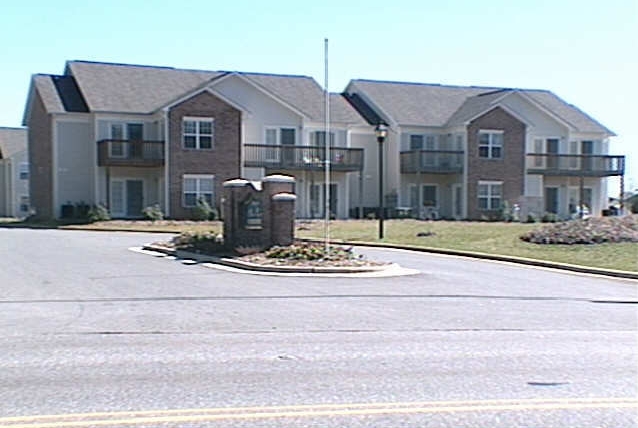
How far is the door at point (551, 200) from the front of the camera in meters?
53.5

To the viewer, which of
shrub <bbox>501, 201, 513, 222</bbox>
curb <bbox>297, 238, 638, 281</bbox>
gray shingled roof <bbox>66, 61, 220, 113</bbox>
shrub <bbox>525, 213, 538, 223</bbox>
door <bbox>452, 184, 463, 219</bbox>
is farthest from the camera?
door <bbox>452, 184, 463, 219</bbox>

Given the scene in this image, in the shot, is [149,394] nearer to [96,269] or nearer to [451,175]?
[96,269]

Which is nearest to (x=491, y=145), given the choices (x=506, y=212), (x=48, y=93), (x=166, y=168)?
(x=506, y=212)

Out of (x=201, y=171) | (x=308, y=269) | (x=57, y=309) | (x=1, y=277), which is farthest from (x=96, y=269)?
(x=201, y=171)

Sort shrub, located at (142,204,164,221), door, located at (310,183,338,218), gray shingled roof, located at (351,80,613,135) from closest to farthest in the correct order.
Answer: shrub, located at (142,204,164,221) < door, located at (310,183,338,218) < gray shingled roof, located at (351,80,613,135)

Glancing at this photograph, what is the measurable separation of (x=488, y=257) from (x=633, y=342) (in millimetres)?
A: 13578

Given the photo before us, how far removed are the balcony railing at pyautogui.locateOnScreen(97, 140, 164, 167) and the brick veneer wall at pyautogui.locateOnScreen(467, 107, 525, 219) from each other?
18793mm

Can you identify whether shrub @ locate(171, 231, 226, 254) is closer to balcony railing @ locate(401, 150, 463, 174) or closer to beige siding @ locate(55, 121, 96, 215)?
beige siding @ locate(55, 121, 96, 215)

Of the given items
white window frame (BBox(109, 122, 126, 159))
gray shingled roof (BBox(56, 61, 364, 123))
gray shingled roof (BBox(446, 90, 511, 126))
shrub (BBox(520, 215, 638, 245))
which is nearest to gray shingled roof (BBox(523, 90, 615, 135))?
gray shingled roof (BBox(446, 90, 511, 126))

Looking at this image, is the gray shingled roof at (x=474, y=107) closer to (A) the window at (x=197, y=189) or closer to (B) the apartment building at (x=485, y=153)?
(B) the apartment building at (x=485, y=153)

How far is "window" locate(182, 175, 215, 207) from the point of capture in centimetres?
4306

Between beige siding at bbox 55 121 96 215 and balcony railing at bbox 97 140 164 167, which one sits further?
beige siding at bbox 55 121 96 215

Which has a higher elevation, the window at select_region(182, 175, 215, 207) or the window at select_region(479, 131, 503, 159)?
the window at select_region(479, 131, 503, 159)

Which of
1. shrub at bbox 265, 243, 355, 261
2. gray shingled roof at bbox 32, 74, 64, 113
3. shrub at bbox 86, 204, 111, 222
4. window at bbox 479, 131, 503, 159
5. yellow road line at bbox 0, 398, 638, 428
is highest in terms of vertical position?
gray shingled roof at bbox 32, 74, 64, 113
